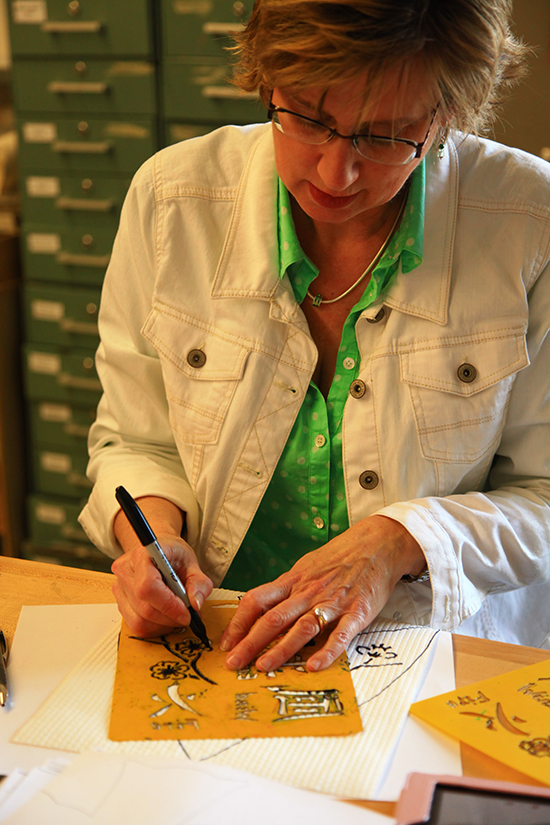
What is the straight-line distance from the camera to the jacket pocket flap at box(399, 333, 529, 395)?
39.8 inches

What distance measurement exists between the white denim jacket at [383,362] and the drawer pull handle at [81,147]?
1051 millimetres

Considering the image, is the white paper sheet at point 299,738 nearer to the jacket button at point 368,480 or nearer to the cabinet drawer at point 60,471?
the jacket button at point 368,480

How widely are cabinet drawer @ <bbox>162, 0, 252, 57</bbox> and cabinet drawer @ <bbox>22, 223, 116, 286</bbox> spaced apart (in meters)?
0.52

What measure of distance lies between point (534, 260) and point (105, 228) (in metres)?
1.44

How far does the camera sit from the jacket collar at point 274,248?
1.01m

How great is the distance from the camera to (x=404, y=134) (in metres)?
0.85

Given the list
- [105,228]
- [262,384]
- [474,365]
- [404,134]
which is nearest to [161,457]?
[262,384]

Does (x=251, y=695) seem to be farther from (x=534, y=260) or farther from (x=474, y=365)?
(x=534, y=260)

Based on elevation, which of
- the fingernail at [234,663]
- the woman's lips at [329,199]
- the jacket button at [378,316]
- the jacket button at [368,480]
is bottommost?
the fingernail at [234,663]

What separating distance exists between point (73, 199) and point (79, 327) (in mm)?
359

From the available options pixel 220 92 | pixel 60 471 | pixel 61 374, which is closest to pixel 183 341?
pixel 220 92

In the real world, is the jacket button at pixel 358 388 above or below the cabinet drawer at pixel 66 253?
above

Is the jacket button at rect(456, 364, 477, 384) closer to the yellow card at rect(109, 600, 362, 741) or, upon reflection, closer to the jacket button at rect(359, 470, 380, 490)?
the jacket button at rect(359, 470, 380, 490)

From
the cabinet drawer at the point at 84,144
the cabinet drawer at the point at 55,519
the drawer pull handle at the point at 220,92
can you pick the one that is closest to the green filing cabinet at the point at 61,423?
the cabinet drawer at the point at 55,519
